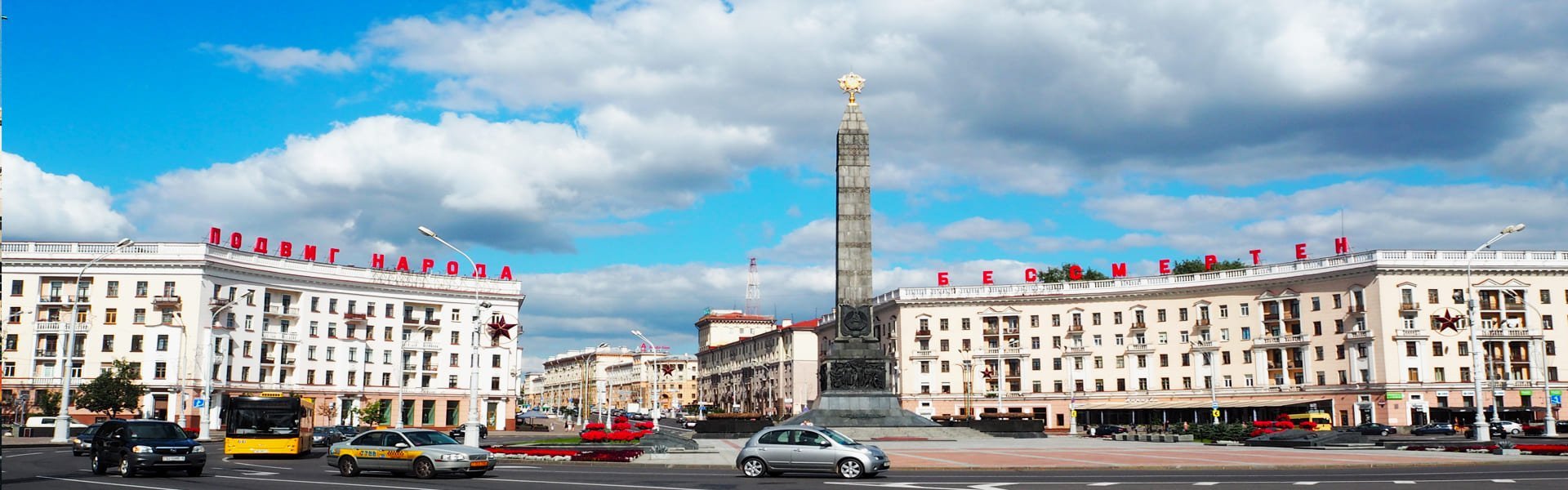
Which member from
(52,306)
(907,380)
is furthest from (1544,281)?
(52,306)

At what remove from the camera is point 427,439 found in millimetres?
28250

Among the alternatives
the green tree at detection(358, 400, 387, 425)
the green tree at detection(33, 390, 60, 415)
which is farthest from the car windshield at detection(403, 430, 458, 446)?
the green tree at detection(358, 400, 387, 425)

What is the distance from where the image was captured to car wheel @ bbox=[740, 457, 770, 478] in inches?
1086

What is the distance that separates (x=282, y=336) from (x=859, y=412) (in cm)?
5524

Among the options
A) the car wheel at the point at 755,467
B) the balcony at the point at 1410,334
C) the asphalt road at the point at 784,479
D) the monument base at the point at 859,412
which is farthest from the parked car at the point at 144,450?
the balcony at the point at 1410,334

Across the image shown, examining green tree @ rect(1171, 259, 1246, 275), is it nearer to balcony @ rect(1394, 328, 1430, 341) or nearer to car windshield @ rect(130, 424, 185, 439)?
balcony @ rect(1394, 328, 1430, 341)

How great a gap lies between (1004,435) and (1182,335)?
161ft

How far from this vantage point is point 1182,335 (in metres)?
100

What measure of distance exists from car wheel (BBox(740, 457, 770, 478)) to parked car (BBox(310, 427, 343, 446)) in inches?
1208

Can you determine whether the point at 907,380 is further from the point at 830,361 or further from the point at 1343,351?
the point at 830,361

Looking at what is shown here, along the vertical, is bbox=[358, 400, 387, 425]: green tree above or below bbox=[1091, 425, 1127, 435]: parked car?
above

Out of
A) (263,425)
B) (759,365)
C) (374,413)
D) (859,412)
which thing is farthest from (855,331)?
(759,365)

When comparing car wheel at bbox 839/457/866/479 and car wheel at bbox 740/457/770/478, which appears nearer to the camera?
car wheel at bbox 839/457/866/479

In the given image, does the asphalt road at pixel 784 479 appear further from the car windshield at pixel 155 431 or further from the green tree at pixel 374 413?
the green tree at pixel 374 413
